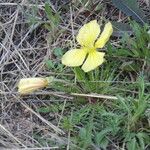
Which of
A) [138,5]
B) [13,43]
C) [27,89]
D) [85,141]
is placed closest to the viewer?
[85,141]

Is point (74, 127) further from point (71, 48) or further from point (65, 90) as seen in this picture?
point (71, 48)

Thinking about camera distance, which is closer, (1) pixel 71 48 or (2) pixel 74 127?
(2) pixel 74 127

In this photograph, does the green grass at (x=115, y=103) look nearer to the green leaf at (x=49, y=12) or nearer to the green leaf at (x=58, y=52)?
the green leaf at (x=58, y=52)

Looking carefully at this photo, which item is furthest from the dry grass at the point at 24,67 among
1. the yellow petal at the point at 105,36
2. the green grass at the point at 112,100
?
the yellow petal at the point at 105,36

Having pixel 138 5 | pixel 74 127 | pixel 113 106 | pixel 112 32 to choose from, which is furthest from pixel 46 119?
pixel 138 5

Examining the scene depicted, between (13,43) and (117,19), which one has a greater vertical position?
(117,19)

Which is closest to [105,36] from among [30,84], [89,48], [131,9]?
[89,48]
